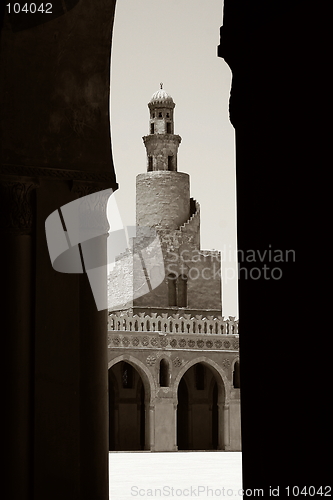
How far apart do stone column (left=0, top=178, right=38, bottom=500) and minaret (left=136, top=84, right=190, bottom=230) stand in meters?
33.7

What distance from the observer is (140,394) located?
3472cm

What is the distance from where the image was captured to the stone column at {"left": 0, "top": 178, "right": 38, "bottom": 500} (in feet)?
23.1

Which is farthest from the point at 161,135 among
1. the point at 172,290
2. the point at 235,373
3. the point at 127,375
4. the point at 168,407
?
the point at 168,407

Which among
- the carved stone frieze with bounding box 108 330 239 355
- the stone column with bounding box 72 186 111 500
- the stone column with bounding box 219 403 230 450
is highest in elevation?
the carved stone frieze with bounding box 108 330 239 355

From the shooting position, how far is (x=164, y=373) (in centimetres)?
3316

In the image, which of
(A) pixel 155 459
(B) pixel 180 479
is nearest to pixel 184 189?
(A) pixel 155 459

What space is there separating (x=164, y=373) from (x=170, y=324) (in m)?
2.10

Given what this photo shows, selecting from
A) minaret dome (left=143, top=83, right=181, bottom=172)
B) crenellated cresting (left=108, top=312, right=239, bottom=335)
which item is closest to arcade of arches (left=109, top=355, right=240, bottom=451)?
crenellated cresting (left=108, top=312, right=239, bottom=335)

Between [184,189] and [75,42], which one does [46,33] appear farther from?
[184,189]

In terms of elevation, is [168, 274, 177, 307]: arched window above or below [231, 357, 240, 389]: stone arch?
above

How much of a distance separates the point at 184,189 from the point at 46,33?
34657mm

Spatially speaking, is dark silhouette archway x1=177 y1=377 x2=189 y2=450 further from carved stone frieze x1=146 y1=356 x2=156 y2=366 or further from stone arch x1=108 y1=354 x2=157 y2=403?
carved stone frieze x1=146 y1=356 x2=156 y2=366

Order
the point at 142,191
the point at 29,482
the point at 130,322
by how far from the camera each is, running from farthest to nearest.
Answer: the point at 142,191, the point at 130,322, the point at 29,482

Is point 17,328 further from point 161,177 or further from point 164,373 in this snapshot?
point 161,177
